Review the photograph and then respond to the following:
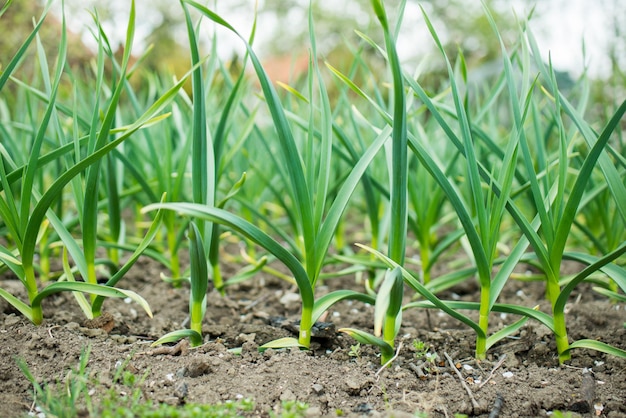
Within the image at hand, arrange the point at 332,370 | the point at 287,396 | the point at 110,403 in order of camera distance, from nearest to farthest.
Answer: the point at 110,403, the point at 287,396, the point at 332,370

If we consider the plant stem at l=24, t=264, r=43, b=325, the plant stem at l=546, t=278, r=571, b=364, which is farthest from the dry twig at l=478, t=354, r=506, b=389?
the plant stem at l=24, t=264, r=43, b=325

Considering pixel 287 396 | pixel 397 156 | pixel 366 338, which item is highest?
pixel 397 156

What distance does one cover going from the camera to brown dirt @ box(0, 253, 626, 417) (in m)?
1.04

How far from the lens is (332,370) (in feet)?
3.76

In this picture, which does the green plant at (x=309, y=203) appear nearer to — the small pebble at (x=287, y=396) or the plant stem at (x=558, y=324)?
the small pebble at (x=287, y=396)

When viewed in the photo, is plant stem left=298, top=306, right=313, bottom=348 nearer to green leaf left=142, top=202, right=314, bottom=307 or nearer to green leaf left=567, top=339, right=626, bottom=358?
green leaf left=142, top=202, right=314, bottom=307

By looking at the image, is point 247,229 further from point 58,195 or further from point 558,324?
point 558,324

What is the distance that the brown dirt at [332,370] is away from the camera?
104cm

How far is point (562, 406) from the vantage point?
3.48ft

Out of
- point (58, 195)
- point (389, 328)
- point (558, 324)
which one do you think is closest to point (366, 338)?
point (389, 328)

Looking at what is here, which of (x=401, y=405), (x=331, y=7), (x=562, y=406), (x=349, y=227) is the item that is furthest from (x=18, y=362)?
(x=331, y=7)

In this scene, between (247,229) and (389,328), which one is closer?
(247,229)

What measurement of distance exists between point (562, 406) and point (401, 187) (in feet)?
1.80

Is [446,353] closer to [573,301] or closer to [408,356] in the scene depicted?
[408,356]
